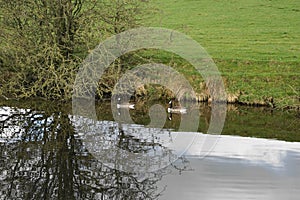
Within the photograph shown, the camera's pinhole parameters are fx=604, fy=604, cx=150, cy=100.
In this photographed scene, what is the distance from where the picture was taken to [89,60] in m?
25.0

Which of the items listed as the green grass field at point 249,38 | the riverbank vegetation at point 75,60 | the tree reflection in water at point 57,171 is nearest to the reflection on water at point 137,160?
the tree reflection in water at point 57,171

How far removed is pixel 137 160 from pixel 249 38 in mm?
20573

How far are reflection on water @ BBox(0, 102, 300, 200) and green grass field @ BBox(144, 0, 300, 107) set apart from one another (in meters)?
3.15

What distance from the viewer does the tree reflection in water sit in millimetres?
13664

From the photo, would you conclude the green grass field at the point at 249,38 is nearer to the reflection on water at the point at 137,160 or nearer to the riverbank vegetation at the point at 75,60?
the riverbank vegetation at the point at 75,60

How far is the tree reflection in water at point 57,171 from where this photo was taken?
1366 centimetres

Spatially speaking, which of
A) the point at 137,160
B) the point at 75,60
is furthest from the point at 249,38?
the point at 137,160

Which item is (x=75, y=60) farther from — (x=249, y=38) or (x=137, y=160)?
(x=249, y=38)

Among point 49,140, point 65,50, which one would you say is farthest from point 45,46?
point 49,140

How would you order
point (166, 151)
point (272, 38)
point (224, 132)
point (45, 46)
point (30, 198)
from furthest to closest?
point (272, 38), point (45, 46), point (224, 132), point (166, 151), point (30, 198)

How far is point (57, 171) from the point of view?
49.1 ft

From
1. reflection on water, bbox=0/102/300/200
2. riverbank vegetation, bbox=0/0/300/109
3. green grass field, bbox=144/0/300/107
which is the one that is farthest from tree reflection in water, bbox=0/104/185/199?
green grass field, bbox=144/0/300/107

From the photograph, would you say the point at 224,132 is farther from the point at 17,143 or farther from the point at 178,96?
the point at 17,143

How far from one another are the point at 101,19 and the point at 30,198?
547 inches
